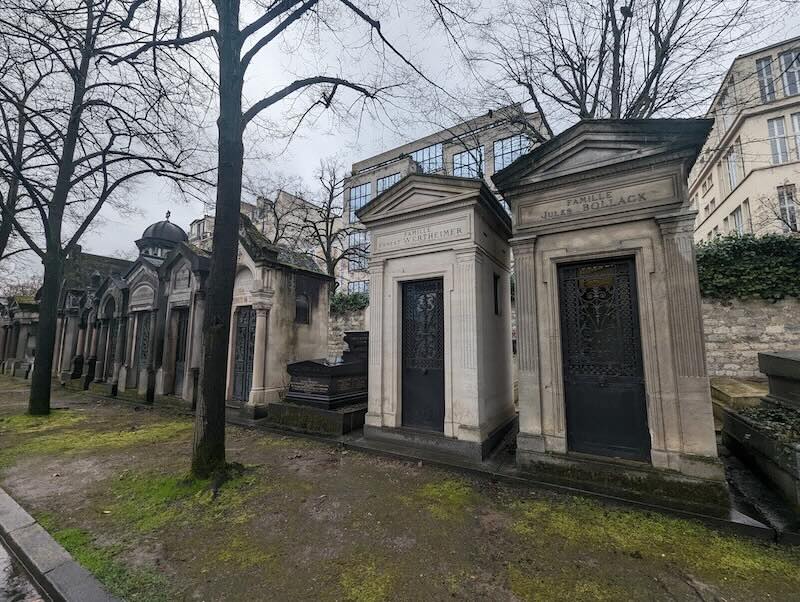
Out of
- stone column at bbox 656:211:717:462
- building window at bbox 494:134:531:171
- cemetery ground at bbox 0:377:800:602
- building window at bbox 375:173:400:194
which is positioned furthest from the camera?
building window at bbox 375:173:400:194

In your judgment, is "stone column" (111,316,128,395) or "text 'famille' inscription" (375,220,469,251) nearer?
"text 'famille' inscription" (375,220,469,251)

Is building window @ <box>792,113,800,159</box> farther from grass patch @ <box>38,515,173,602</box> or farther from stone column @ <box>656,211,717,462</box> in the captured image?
grass patch @ <box>38,515,173,602</box>

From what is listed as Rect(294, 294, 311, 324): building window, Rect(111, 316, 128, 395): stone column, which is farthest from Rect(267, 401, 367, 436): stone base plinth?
Rect(111, 316, 128, 395): stone column

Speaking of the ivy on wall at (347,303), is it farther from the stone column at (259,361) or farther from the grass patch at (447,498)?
the grass patch at (447,498)

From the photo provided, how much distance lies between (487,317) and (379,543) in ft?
12.8

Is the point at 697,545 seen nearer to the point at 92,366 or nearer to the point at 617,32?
the point at 617,32

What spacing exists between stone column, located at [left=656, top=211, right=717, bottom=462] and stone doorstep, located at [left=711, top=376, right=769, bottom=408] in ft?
8.62

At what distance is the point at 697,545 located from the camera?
10.4 ft

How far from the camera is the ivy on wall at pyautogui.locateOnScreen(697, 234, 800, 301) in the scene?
8.67 meters

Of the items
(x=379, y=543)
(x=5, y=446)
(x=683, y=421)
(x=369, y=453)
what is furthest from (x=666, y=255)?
(x=5, y=446)

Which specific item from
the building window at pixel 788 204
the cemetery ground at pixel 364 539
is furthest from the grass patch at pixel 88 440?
the building window at pixel 788 204

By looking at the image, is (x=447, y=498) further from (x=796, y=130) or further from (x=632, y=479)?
(x=796, y=130)

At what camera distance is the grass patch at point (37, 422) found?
7441 millimetres

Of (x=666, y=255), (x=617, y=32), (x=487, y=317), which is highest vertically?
(x=617, y=32)
